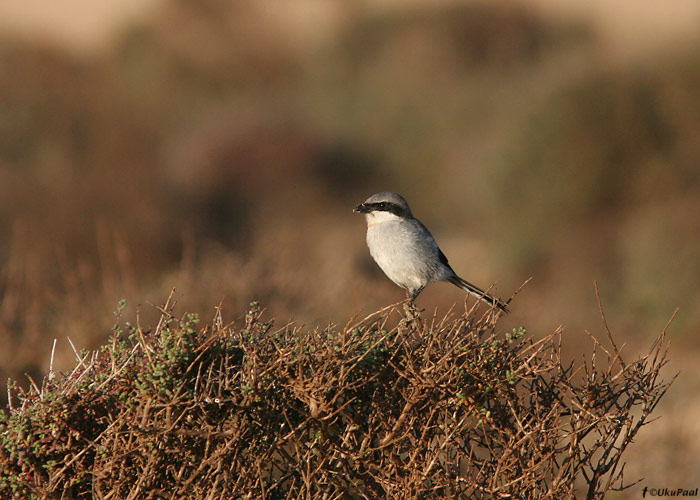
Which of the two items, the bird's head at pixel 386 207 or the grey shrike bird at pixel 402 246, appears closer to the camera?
the grey shrike bird at pixel 402 246

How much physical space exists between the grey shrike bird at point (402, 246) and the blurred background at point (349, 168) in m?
0.84

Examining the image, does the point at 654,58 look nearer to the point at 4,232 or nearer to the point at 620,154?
the point at 620,154

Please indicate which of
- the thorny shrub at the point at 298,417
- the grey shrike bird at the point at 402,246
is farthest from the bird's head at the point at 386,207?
the thorny shrub at the point at 298,417

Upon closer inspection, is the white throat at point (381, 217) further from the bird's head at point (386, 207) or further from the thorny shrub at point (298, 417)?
the thorny shrub at point (298, 417)

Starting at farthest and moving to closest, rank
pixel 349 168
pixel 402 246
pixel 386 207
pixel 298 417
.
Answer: pixel 349 168
pixel 386 207
pixel 402 246
pixel 298 417

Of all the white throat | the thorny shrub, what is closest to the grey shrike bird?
the white throat

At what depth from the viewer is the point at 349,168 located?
3045 centimetres

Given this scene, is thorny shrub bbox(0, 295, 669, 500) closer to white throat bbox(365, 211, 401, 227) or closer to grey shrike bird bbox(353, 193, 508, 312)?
grey shrike bird bbox(353, 193, 508, 312)

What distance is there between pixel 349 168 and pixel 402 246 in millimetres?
25255

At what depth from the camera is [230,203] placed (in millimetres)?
25734

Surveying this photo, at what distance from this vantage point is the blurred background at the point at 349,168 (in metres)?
9.44

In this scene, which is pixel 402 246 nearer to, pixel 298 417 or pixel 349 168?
pixel 298 417

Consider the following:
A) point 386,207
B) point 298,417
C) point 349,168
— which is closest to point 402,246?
point 386,207

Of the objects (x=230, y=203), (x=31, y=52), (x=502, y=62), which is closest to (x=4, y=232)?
(x=230, y=203)
